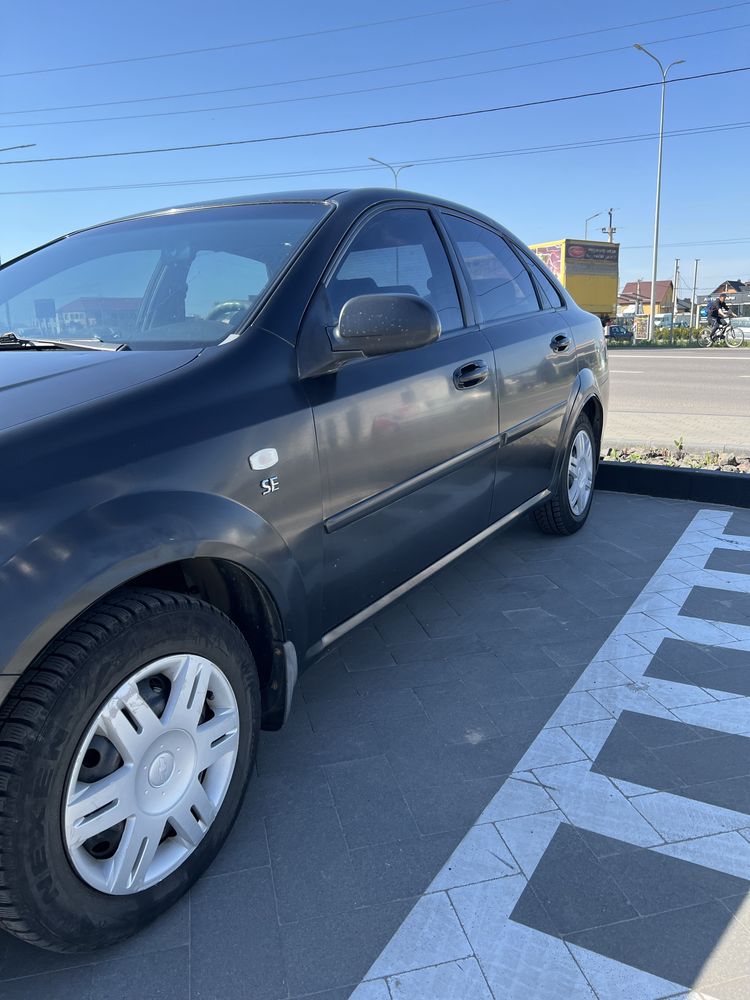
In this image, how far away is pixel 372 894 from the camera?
72.4 inches

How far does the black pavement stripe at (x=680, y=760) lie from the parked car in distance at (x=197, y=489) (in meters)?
0.88

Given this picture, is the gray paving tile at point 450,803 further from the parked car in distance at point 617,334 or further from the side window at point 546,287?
the parked car in distance at point 617,334

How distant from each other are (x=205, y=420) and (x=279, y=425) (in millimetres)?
231

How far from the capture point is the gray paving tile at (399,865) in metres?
1.84

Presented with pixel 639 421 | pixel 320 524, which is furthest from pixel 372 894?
pixel 639 421

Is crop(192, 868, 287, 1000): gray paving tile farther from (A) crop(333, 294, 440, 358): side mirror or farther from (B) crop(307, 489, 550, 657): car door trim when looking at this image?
(A) crop(333, 294, 440, 358): side mirror

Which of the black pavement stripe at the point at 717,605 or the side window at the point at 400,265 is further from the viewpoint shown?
the black pavement stripe at the point at 717,605

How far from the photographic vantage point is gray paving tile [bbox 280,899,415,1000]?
1.62 metres

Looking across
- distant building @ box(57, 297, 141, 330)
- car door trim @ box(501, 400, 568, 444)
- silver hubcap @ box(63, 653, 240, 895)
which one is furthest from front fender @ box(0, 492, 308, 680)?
car door trim @ box(501, 400, 568, 444)

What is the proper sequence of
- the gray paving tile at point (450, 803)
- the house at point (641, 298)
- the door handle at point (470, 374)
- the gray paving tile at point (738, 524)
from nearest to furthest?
the gray paving tile at point (450, 803), the door handle at point (470, 374), the gray paving tile at point (738, 524), the house at point (641, 298)

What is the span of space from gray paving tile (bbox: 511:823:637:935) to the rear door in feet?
5.16

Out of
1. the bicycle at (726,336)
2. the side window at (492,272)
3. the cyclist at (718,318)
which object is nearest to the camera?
the side window at (492,272)

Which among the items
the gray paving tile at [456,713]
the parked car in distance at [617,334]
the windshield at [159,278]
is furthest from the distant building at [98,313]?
the parked car in distance at [617,334]

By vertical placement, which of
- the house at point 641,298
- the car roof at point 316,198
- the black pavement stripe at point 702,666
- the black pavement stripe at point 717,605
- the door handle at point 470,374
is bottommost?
the house at point 641,298
